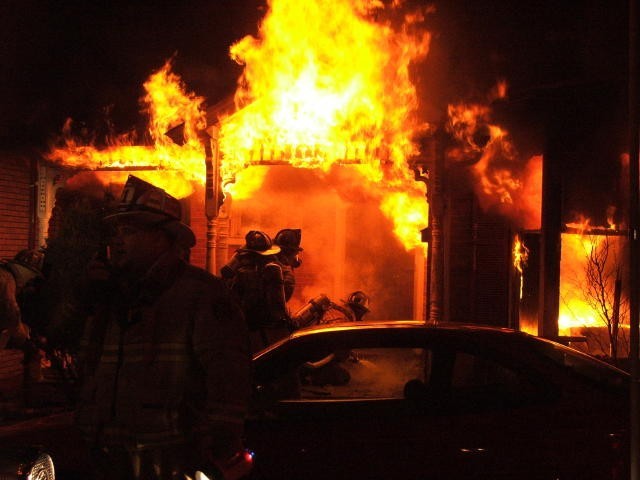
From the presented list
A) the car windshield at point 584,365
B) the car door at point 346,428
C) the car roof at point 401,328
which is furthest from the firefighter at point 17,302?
the car windshield at point 584,365

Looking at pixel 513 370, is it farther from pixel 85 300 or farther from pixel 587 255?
pixel 587 255

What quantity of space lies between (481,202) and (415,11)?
326cm

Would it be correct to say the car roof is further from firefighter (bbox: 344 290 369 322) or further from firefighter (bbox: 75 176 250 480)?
firefighter (bbox: 344 290 369 322)

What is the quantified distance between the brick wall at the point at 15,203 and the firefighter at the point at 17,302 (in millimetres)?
1772

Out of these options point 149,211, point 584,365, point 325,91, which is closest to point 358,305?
point 325,91

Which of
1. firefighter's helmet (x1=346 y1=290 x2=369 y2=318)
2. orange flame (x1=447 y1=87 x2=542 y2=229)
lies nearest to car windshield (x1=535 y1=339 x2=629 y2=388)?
orange flame (x1=447 y1=87 x2=542 y2=229)

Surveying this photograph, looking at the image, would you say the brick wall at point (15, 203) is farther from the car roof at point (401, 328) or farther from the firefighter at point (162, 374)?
the firefighter at point (162, 374)

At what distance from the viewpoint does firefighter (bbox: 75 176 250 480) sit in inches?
94.8

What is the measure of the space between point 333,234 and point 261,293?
469cm

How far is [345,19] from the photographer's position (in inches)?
358

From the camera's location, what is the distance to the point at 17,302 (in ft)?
25.0

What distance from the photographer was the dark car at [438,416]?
3475mm

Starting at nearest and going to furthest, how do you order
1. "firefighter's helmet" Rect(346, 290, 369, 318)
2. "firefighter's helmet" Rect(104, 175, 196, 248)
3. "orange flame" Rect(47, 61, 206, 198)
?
"firefighter's helmet" Rect(104, 175, 196, 248), "orange flame" Rect(47, 61, 206, 198), "firefighter's helmet" Rect(346, 290, 369, 318)

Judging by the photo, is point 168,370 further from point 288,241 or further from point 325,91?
point 325,91
